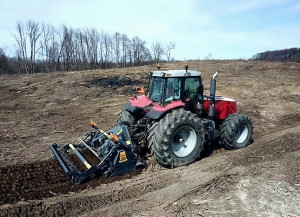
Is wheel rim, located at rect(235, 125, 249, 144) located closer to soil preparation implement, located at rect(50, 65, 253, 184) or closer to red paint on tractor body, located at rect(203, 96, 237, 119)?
soil preparation implement, located at rect(50, 65, 253, 184)

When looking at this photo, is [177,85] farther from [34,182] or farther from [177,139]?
[34,182]

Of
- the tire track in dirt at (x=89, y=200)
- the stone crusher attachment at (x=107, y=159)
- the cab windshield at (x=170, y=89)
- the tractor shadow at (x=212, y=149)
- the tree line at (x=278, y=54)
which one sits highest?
the tree line at (x=278, y=54)

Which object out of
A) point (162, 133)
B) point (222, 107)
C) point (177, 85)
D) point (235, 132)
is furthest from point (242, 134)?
point (162, 133)

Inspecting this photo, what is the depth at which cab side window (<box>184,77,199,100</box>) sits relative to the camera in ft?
23.1

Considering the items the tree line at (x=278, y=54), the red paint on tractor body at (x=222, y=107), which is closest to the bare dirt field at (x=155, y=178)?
the red paint on tractor body at (x=222, y=107)

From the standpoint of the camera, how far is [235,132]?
24.6 feet

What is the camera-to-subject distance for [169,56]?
59094 millimetres

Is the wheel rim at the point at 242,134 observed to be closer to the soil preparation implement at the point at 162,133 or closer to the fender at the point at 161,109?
the soil preparation implement at the point at 162,133

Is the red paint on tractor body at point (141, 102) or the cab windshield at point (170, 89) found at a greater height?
the cab windshield at point (170, 89)

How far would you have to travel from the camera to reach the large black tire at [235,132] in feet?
24.2

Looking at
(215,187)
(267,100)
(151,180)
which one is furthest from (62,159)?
(267,100)

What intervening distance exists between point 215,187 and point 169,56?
180ft

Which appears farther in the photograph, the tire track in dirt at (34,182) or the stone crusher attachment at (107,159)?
the stone crusher attachment at (107,159)

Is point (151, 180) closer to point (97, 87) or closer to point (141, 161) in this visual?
point (141, 161)
